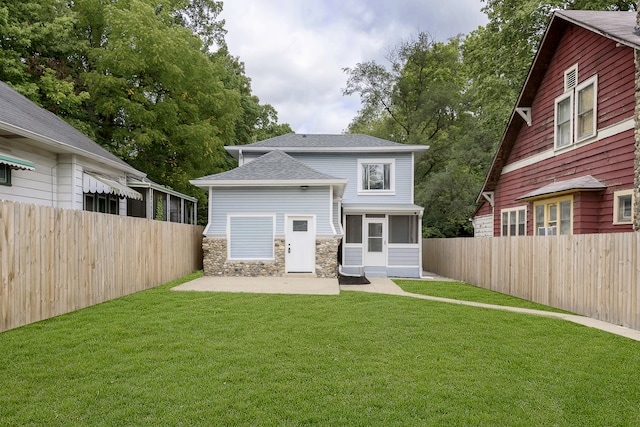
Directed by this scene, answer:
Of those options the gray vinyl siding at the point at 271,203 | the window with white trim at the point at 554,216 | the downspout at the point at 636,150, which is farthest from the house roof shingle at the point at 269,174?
the downspout at the point at 636,150

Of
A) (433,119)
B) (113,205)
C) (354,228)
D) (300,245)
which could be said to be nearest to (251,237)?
(300,245)

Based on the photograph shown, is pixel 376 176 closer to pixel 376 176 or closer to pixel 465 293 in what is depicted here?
pixel 376 176

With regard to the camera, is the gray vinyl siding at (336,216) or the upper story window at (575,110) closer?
the upper story window at (575,110)

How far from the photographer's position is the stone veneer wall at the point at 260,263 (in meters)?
13.9

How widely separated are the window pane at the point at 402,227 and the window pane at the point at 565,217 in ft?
21.2

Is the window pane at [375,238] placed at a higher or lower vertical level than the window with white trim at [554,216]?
lower

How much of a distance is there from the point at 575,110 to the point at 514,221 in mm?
4567

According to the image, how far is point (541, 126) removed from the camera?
12.5m

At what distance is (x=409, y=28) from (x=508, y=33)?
13365 millimetres

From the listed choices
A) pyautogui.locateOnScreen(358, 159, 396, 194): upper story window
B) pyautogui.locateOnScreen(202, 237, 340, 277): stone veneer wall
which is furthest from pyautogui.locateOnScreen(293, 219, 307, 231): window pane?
pyautogui.locateOnScreen(358, 159, 396, 194): upper story window

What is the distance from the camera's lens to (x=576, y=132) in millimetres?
10742

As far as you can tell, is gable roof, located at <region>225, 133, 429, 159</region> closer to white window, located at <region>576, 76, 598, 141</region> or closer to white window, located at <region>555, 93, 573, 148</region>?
white window, located at <region>555, 93, 573, 148</region>

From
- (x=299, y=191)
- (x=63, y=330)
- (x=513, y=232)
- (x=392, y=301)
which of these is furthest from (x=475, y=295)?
(x=63, y=330)

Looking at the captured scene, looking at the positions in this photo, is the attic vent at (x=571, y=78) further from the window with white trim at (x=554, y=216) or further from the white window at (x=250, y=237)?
the white window at (x=250, y=237)
